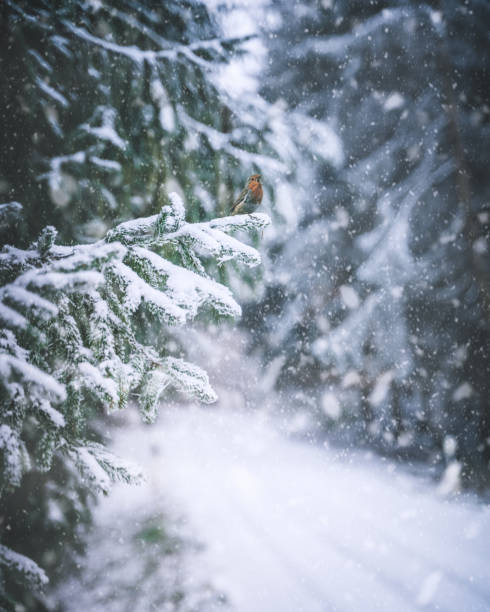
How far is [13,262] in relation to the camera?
1.06 metres

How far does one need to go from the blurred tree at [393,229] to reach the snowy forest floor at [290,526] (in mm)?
930

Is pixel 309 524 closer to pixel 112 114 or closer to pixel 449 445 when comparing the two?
pixel 449 445

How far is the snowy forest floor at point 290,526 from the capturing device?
7.60 ft

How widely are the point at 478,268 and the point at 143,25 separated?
160 inches

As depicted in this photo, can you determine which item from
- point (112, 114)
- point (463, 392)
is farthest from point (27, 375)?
point (463, 392)

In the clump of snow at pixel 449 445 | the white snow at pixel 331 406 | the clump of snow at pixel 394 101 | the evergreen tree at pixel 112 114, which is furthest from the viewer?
the white snow at pixel 331 406

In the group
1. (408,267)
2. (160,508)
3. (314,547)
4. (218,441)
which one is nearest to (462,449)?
(408,267)

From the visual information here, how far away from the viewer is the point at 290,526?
→ 10.1 ft

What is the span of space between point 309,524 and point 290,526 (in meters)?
0.18

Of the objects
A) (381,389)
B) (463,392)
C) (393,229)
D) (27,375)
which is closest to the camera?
(27,375)

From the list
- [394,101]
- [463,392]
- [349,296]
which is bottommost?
[463,392]

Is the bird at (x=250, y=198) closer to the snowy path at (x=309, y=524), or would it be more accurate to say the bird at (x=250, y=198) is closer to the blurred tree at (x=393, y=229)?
the blurred tree at (x=393, y=229)

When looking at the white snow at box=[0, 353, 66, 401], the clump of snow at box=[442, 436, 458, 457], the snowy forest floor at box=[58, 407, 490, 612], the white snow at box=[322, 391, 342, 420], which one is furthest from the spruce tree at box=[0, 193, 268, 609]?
the clump of snow at box=[442, 436, 458, 457]

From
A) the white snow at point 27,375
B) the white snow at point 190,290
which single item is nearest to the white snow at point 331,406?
the white snow at point 190,290
